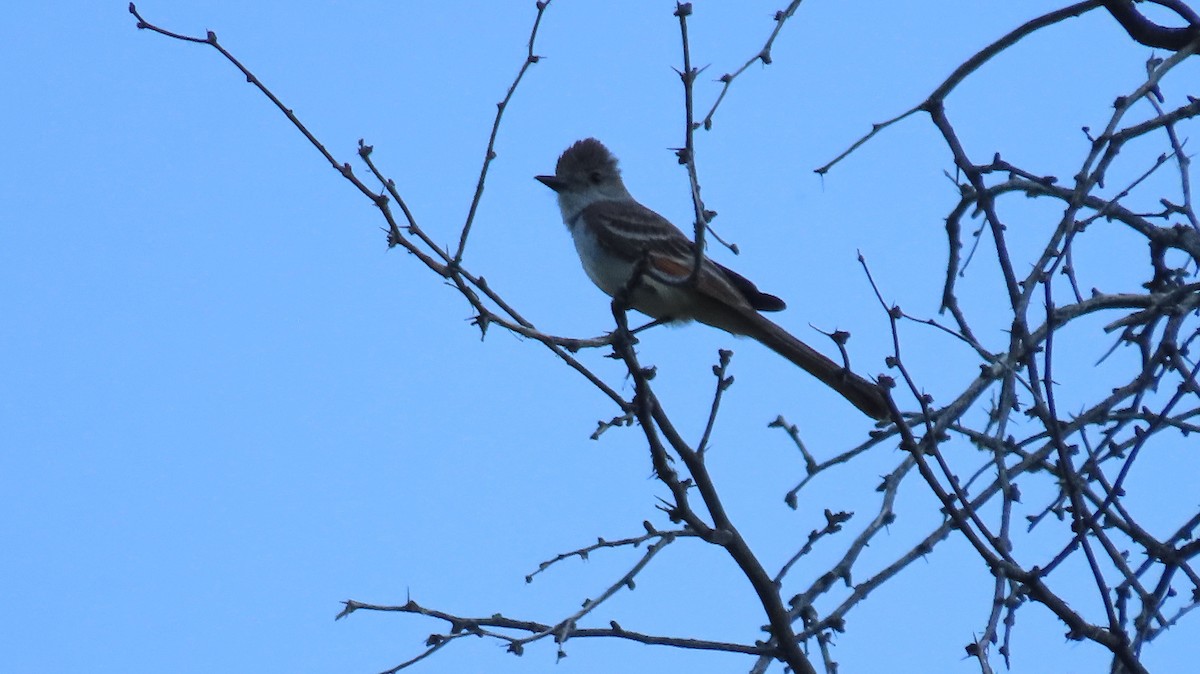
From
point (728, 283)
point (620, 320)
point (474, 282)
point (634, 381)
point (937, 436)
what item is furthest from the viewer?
point (728, 283)

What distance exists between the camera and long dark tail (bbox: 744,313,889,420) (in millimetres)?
5320

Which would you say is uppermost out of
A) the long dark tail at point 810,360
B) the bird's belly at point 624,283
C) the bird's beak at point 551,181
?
the bird's beak at point 551,181

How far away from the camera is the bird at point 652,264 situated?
6387 mm

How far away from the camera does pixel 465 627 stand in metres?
3.89

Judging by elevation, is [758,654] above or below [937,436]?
below

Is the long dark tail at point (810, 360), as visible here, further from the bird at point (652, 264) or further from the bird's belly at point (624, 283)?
the bird's belly at point (624, 283)

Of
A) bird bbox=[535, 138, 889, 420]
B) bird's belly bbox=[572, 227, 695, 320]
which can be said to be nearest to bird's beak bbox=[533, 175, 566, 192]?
bird bbox=[535, 138, 889, 420]

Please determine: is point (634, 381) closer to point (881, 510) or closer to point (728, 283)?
point (881, 510)

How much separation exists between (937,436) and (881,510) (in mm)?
325

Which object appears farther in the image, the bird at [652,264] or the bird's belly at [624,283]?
the bird's belly at [624,283]

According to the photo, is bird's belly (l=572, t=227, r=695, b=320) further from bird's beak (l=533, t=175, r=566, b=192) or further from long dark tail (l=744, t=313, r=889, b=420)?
bird's beak (l=533, t=175, r=566, b=192)

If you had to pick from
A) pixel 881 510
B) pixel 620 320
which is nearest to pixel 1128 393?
pixel 881 510

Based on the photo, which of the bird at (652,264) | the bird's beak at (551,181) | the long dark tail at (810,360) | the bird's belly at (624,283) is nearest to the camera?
the long dark tail at (810,360)

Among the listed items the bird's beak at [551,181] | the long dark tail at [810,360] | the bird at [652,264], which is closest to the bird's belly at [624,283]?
the bird at [652,264]
